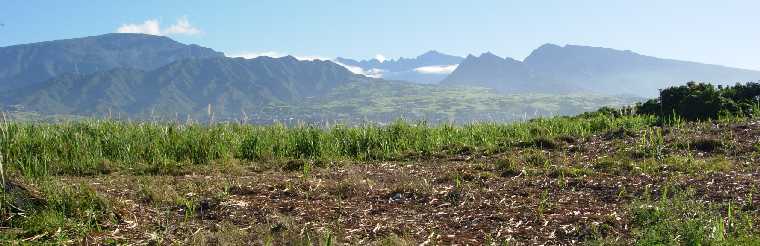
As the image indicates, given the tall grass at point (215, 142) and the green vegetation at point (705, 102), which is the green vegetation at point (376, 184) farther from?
the green vegetation at point (705, 102)

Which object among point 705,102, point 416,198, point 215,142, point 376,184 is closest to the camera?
point 416,198

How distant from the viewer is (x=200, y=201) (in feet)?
28.4

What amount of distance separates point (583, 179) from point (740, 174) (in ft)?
8.51

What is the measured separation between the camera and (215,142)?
44.9ft

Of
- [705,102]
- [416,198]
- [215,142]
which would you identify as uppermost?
[705,102]

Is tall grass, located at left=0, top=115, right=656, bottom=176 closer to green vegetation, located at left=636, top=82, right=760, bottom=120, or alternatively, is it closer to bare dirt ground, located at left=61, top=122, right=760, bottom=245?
bare dirt ground, located at left=61, top=122, right=760, bottom=245

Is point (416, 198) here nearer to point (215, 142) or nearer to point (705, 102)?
point (215, 142)

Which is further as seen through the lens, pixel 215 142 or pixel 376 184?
pixel 215 142

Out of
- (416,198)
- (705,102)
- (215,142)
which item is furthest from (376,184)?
(705,102)

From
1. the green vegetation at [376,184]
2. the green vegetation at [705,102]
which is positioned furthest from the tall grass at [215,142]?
the green vegetation at [705,102]

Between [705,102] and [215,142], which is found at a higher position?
[705,102]

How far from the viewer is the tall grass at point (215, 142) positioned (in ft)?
40.2

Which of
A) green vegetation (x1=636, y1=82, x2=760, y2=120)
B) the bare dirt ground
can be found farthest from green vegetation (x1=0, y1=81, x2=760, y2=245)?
green vegetation (x1=636, y1=82, x2=760, y2=120)

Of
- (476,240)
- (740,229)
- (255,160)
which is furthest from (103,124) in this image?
(740,229)
